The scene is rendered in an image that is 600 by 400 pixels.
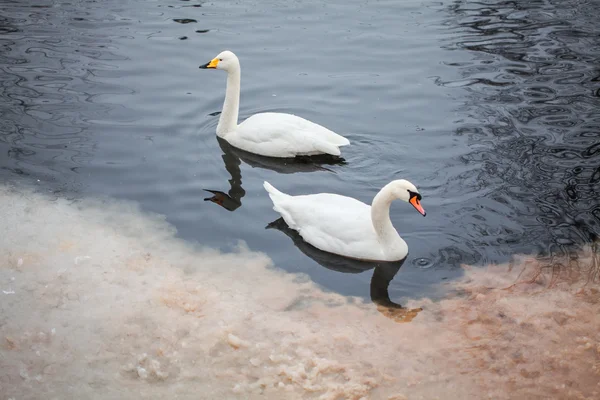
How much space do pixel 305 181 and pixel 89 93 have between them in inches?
143

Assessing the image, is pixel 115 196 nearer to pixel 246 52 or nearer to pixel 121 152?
pixel 121 152

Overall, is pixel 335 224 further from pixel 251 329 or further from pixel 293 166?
pixel 293 166

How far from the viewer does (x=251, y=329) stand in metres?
6.17

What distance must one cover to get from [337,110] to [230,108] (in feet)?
5.17

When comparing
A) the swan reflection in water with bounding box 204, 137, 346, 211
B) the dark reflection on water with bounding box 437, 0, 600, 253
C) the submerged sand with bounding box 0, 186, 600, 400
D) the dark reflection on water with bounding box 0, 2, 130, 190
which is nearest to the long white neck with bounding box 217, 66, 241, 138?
the swan reflection in water with bounding box 204, 137, 346, 211

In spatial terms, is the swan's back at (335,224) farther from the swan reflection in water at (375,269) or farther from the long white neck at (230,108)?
the long white neck at (230,108)

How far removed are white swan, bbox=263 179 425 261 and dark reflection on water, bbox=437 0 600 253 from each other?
1213mm

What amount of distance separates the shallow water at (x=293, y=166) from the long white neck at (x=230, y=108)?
0.88ft

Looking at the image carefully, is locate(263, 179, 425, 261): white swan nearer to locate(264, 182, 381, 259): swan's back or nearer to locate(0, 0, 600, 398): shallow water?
locate(264, 182, 381, 259): swan's back

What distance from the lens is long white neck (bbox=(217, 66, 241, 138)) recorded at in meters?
9.52

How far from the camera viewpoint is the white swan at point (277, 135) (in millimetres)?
9000

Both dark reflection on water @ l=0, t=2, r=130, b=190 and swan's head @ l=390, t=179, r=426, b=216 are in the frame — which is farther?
dark reflection on water @ l=0, t=2, r=130, b=190

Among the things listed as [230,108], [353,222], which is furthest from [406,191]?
[230,108]

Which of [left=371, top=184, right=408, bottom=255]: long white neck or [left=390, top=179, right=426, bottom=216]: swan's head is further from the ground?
[left=390, top=179, right=426, bottom=216]: swan's head
